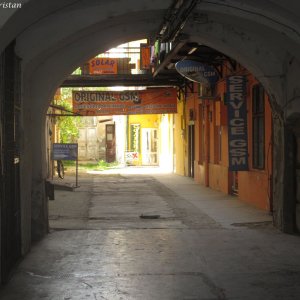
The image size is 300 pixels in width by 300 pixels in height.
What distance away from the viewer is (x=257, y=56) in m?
9.67

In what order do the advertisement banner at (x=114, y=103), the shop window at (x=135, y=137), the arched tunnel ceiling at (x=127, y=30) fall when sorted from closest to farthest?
the arched tunnel ceiling at (x=127, y=30) < the advertisement banner at (x=114, y=103) < the shop window at (x=135, y=137)

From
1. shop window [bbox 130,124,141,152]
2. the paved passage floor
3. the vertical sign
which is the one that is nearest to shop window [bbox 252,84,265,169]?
the vertical sign

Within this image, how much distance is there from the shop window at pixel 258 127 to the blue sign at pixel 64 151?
7260mm

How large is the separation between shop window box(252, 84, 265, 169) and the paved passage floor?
1161 mm

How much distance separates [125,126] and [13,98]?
29.8 metres

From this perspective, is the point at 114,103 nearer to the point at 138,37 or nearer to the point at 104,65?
the point at 104,65

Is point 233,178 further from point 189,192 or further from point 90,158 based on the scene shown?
point 90,158

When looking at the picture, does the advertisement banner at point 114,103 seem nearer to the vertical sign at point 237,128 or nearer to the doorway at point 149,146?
the vertical sign at point 237,128

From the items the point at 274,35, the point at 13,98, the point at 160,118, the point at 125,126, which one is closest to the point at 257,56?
the point at 274,35

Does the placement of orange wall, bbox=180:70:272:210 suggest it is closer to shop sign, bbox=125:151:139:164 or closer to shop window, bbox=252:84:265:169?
shop window, bbox=252:84:265:169

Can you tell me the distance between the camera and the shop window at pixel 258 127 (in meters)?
13.3

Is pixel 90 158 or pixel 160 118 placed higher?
pixel 160 118

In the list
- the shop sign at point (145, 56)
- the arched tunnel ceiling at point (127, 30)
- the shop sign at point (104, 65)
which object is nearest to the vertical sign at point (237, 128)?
the arched tunnel ceiling at point (127, 30)

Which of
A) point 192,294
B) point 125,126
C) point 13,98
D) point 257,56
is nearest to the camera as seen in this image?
point 192,294
